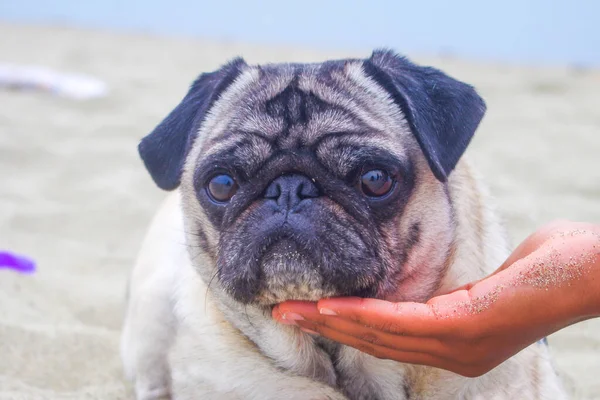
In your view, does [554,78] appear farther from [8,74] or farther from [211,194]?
[211,194]

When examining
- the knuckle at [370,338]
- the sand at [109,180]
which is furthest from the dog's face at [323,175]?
the sand at [109,180]

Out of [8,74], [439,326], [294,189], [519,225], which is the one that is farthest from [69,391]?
[8,74]

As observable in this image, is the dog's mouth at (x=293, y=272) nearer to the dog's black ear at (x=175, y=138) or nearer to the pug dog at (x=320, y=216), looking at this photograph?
the pug dog at (x=320, y=216)

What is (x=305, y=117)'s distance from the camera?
2068 millimetres

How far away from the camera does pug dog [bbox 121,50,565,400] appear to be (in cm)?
185

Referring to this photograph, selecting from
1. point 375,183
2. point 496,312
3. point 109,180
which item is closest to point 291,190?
point 375,183

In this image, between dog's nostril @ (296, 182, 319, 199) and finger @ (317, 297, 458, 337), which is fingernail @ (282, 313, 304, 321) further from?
dog's nostril @ (296, 182, 319, 199)

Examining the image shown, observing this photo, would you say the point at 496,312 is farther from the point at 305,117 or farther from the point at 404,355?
the point at 305,117

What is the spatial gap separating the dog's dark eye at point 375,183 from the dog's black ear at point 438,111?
11cm

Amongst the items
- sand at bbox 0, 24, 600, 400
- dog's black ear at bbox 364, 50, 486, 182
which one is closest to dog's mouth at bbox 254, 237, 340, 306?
dog's black ear at bbox 364, 50, 486, 182

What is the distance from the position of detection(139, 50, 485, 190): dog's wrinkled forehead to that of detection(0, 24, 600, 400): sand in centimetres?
86

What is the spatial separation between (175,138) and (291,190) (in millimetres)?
499

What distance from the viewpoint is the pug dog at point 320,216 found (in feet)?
6.08

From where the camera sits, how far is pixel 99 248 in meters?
3.96
